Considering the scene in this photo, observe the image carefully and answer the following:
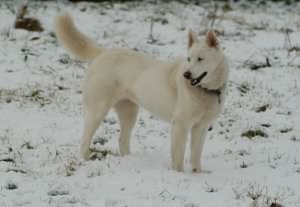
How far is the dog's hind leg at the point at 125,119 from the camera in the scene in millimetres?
6680

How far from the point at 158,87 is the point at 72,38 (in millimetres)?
1212

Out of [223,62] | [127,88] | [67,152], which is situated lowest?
[67,152]

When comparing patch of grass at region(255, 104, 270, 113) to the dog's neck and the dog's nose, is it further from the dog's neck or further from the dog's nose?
the dog's nose

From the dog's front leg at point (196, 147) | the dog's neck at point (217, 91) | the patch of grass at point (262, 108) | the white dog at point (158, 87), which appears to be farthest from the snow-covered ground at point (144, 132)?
the dog's neck at point (217, 91)

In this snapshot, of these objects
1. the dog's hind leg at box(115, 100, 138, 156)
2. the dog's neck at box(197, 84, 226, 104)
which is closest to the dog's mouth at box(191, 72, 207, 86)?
the dog's neck at box(197, 84, 226, 104)

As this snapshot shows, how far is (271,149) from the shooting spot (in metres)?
6.73

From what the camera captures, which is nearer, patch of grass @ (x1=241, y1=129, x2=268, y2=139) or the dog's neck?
the dog's neck

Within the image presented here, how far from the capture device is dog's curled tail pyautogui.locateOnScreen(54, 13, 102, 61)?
6531mm

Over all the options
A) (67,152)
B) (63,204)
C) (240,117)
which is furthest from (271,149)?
(63,204)

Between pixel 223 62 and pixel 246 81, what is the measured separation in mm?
3739

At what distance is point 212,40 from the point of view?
568 cm

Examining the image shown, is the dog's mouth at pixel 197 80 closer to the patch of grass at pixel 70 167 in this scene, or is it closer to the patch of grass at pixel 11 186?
the patch of grass at pixel 70 167

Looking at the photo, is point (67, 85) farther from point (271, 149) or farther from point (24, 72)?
point (271, 149)

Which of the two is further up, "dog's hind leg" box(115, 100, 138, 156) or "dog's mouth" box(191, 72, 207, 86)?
"dog's mouth" box(191, 72, 207, 86)
